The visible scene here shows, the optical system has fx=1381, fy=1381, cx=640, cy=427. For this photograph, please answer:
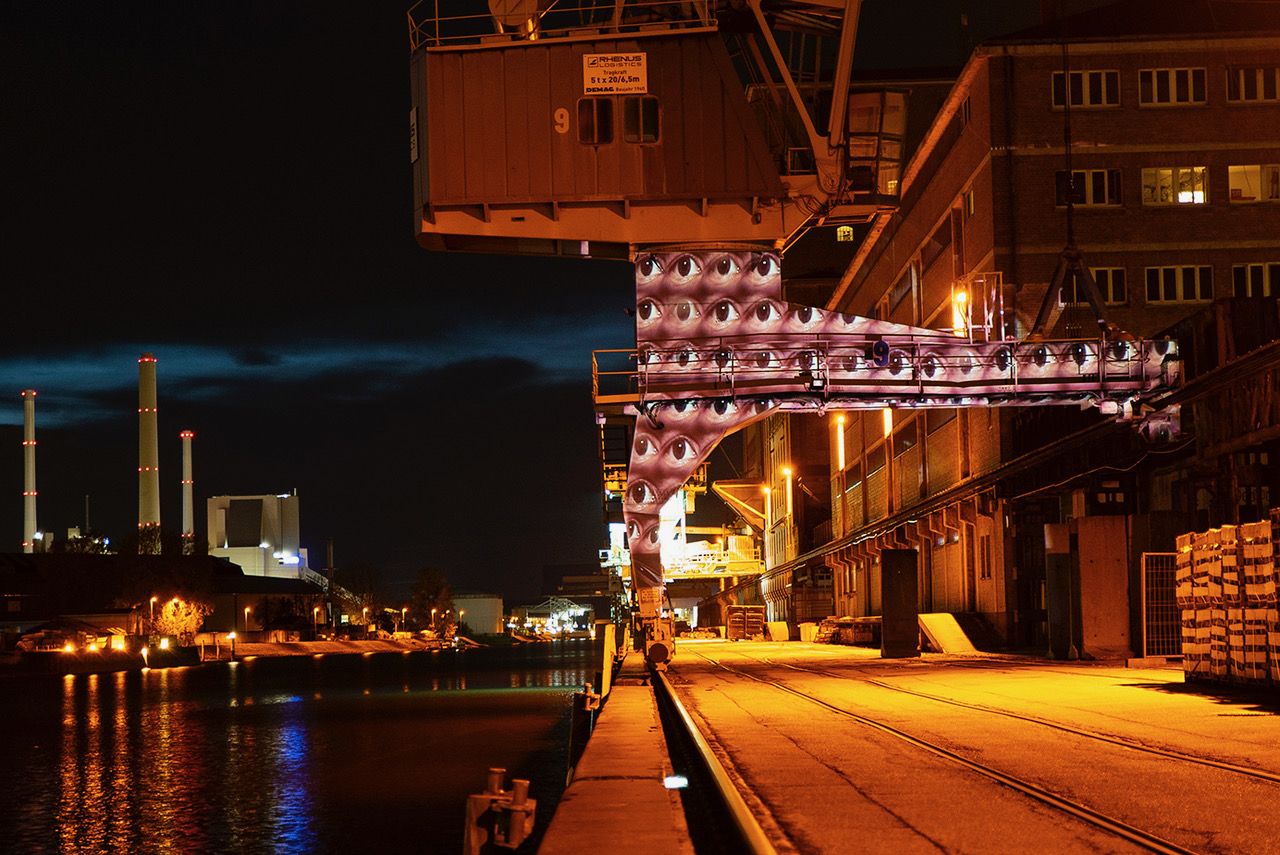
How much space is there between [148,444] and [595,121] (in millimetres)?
145185

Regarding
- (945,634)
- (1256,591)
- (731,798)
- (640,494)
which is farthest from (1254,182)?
(731,798)

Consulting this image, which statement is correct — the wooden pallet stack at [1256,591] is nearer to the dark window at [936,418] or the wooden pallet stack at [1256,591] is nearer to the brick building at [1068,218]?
the brick building at [1068,218]

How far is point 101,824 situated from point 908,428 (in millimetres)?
51897

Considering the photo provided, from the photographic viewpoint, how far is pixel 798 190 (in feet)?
105

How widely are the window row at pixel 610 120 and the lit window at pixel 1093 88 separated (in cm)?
2622

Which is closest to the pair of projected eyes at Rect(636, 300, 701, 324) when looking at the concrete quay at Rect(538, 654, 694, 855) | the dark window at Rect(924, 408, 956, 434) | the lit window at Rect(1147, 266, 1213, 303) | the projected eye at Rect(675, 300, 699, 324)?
the projected eye at Rect(675, 300, 699, 324)

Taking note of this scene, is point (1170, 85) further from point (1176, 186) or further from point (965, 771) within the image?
point (965, 771)

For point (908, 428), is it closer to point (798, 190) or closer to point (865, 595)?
point (865, 595)

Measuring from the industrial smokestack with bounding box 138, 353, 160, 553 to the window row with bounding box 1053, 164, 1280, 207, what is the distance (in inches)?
5279

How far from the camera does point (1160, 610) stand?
109 feet

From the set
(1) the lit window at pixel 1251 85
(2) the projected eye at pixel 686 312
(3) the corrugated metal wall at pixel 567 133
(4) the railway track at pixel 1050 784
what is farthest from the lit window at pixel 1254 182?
(4) the railway track at pixel 1050 784

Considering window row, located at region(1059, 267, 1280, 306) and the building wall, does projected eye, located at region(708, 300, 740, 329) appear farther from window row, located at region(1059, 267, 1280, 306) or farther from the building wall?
window row, located at region(1059, 267, 1280, 306)

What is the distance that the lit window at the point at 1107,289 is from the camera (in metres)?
51.1

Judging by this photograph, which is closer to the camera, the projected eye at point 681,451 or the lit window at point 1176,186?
the projected eye at point 681,451
